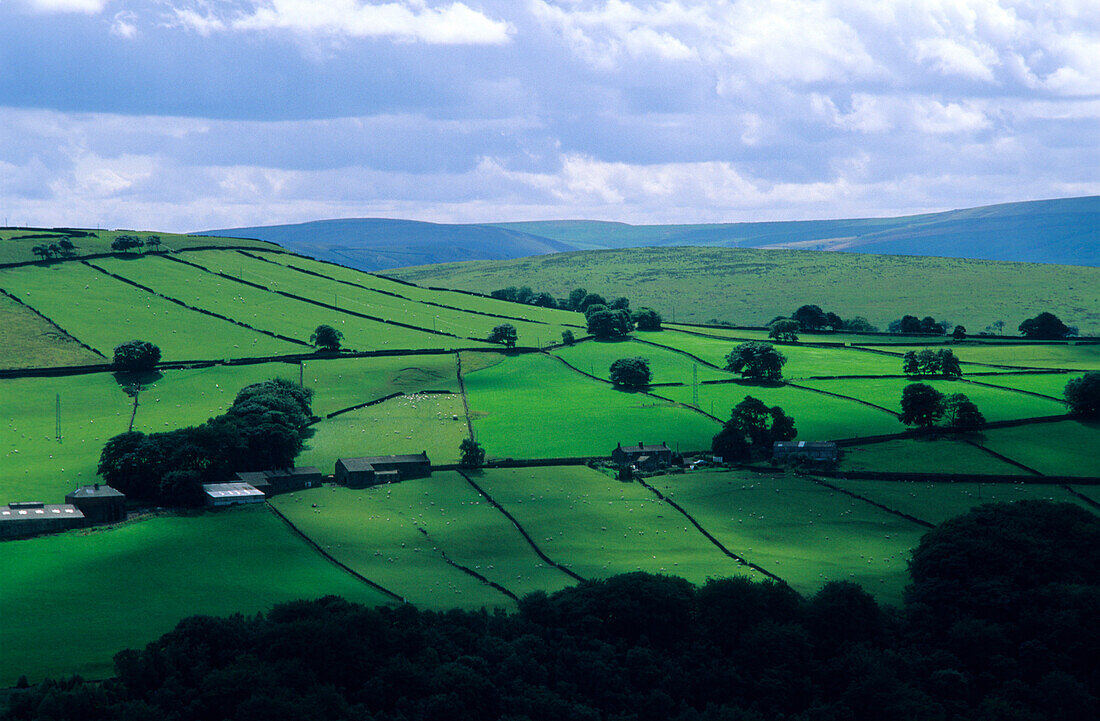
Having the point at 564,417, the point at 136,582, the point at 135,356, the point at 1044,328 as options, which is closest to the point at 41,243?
the point at 135,356

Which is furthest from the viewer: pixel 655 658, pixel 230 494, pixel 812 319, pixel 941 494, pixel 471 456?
pixel 812 319

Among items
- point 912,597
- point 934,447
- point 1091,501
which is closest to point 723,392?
point 934,447

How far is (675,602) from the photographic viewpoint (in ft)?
228

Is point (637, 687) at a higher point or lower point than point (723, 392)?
lower

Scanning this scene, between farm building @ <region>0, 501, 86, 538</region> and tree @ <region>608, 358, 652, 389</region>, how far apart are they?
63003mm

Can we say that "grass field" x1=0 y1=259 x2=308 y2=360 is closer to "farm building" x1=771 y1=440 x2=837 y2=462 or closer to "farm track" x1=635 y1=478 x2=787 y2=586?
"farm track" x1=635 y1=478 x2=787 y2=586

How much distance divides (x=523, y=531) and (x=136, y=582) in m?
26.6

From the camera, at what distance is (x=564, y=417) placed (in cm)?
11744

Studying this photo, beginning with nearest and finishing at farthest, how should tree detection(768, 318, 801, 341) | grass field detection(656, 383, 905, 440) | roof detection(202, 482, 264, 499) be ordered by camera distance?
roof detection(202, 482, 264, 499) < grass field detection(656, 383, 905, 440) < tree detection(768, 318, 801, 341)

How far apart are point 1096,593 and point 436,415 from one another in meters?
65.3

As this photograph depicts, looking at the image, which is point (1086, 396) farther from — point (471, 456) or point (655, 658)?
point (655, 658)

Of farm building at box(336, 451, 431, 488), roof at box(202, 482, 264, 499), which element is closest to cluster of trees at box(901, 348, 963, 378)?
farm building at box(336, 451, 431, 488)

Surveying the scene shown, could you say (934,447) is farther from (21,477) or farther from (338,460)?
(21,477)

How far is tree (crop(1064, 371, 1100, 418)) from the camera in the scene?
11094 cm
